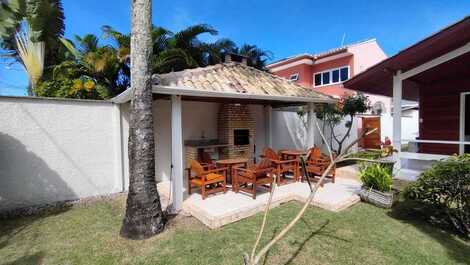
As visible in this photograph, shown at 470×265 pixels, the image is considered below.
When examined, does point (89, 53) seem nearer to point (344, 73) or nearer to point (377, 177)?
point (377, 177)

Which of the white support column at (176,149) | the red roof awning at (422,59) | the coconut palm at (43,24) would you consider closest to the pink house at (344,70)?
the red roof awning at (422,59)

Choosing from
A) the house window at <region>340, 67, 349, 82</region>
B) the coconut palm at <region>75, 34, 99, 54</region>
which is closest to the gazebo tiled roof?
the coconut palm at <region>75, 34, 99, 54</region>

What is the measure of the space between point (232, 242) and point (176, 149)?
252 cm

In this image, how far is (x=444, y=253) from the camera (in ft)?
13.4

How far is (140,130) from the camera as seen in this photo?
4719 millimetres

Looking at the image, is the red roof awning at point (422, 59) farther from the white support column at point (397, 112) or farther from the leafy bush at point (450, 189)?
the leafy bush at point (450, 189)

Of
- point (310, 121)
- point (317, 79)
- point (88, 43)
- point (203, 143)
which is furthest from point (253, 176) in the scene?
point (317, 79)

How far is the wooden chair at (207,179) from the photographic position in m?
6.40

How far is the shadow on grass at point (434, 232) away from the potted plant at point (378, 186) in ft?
0.96

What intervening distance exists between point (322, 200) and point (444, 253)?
256 cm

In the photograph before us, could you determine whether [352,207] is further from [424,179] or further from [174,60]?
[174,60]

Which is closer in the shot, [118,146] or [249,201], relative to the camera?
[249,201]

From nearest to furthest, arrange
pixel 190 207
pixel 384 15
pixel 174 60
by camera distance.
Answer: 1. pixel 190 207
2. pixel 174 60
3. pixel 384 15

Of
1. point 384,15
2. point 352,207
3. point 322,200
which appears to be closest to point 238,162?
point 322,200
